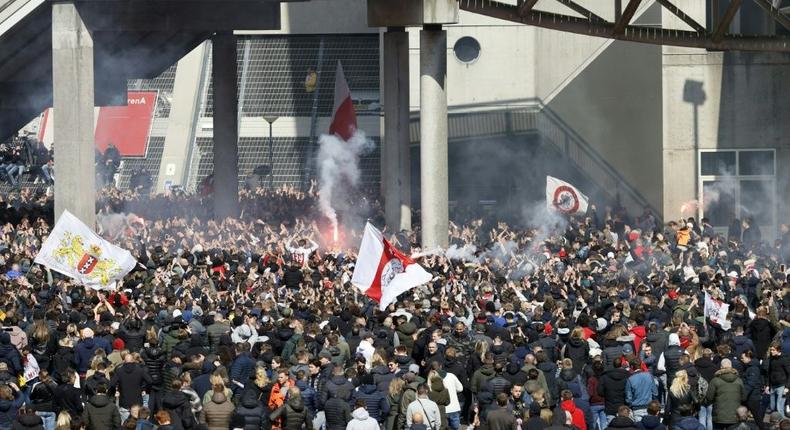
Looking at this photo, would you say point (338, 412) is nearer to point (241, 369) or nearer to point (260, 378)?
point (260, 378)

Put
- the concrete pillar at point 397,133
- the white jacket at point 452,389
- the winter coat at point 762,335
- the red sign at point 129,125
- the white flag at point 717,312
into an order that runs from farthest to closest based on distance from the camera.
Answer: the red sign at point 129,125, the concrete pillar at point 397,133, the white flag at point 717,312, the winter coat at point 762,335, the white jacket at point 452,389

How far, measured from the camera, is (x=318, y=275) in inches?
1147

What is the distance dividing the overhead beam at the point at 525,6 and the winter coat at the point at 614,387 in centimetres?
1501

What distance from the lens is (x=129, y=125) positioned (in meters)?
59.8

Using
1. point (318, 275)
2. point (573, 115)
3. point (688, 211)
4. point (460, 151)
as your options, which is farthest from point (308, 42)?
point (318, 275)

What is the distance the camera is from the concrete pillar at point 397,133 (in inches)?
1574

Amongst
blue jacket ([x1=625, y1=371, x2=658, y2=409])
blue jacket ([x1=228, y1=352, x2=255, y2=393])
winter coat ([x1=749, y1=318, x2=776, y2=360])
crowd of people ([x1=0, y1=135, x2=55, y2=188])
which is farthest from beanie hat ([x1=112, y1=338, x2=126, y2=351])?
crowd of people ([x1=0, y1=135, x2=55, y2=188])

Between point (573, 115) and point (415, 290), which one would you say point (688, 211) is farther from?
point (415, 290)

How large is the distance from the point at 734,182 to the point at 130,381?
81.1 feet

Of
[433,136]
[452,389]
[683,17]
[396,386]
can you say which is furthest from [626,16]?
[396,386]

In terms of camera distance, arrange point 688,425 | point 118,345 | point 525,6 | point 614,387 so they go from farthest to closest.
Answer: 1. point 525,6
2. point 118,345
3. point 614,387
4. point 688,425

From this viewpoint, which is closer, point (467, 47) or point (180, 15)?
point (180, 15)

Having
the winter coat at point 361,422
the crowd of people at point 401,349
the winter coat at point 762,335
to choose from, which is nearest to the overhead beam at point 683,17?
the crowd of people at point 401,349

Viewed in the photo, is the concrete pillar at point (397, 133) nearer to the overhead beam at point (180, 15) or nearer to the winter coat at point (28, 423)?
the overhead beam at point (180, 15)
